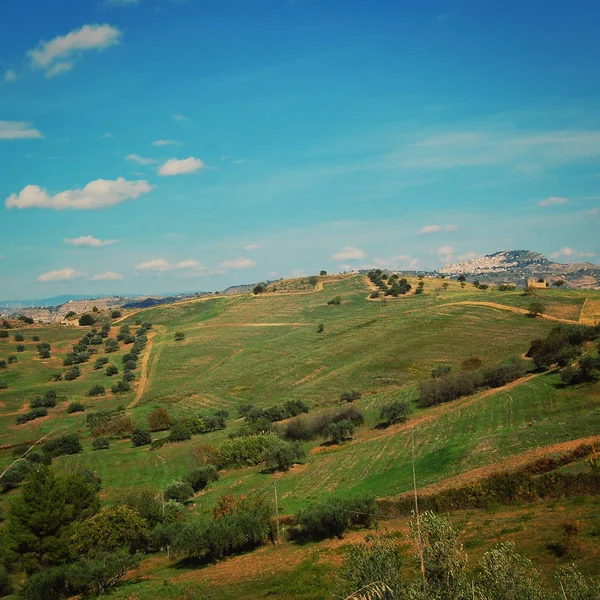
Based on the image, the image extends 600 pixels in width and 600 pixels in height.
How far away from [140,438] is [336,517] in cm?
4709

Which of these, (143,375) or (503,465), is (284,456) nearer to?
(503,465)

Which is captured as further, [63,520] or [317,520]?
[63,520]

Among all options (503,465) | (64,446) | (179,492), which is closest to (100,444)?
(64,446)

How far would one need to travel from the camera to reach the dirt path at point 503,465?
36.3 metres

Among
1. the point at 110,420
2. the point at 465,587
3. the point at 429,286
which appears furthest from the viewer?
the point at 429,286

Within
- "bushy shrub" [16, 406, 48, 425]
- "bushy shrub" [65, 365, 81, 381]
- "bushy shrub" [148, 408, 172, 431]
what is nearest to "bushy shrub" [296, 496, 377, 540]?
"bushy shrub" [148, 408, 172, 431]

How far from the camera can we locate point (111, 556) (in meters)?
33.4

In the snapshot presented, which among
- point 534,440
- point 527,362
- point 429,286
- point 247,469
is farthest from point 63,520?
point 429,286

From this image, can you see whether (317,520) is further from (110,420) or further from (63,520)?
(110,420)

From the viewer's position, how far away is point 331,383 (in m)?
88.4

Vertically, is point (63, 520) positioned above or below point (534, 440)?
below

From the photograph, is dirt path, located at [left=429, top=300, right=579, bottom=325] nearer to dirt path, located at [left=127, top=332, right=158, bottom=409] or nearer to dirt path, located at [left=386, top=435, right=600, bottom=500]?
dirt path, located at [left=386, top=435, right=600, bottom=500]

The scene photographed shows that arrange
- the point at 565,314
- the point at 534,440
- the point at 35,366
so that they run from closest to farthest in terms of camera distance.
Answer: the point at 534,440
the point at 565,314
the point at 35,366

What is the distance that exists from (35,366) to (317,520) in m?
104
